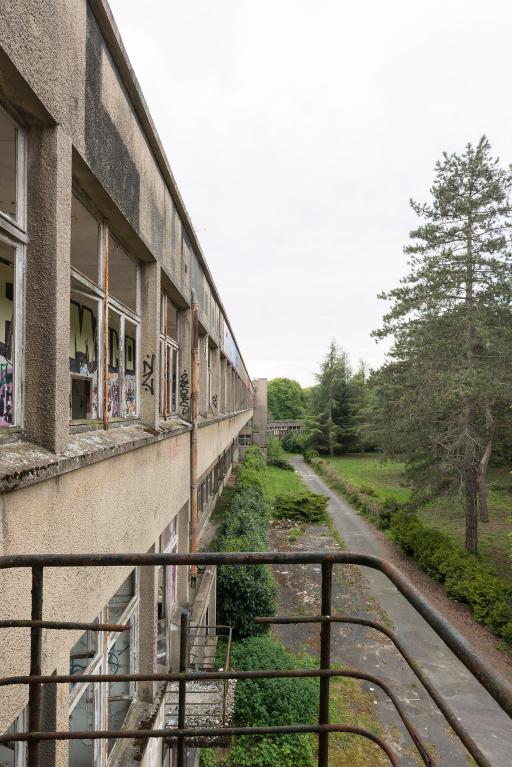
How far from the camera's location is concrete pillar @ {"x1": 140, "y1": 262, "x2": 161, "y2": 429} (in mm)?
4789

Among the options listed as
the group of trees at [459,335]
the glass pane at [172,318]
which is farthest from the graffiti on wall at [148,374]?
the group of trees at [459,335]

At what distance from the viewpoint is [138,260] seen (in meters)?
4.77

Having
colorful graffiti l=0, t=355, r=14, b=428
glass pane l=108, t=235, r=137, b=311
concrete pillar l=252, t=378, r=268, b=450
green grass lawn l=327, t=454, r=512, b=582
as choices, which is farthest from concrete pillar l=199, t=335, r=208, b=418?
concrete pillar l=252, t=378, r=268, b=450

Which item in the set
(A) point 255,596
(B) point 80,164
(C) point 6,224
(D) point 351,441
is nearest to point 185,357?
(B) point 80,164

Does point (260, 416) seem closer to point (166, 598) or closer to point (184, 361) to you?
point (184, 361)

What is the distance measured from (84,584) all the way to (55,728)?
813 mm

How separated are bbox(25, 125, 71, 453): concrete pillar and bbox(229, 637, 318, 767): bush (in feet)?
26.2

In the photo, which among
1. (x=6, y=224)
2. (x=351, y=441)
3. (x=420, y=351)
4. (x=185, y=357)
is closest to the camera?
(x=6, y=224)

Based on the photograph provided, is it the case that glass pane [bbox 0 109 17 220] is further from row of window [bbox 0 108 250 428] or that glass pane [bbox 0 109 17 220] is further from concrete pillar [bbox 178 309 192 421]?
concrete pillar [bbox 178 309 192 421]

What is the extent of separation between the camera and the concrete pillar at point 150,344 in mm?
4789

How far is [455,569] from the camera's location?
50.9 feet

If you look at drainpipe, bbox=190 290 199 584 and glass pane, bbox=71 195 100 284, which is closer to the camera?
glass pane, bbox=71 195 100 284

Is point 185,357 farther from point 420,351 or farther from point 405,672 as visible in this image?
point 420,351

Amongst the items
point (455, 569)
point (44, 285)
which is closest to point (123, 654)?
point (44, 285)
